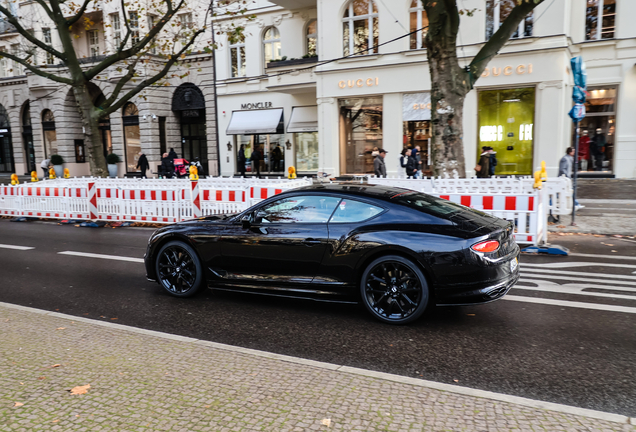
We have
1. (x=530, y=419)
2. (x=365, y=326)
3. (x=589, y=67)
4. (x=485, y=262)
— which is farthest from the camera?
(x=589, y=67)

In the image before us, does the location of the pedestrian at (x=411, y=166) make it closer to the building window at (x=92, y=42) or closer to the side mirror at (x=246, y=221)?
the side mirror at (x=246, y=221)

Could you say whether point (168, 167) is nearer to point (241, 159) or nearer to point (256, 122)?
point (241, 159)

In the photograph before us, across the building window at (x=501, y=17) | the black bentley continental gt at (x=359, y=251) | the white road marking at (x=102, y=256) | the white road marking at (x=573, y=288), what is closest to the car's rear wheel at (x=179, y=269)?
the black bentley continental gt at (x=359, y=251)

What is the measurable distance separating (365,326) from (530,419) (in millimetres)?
2272

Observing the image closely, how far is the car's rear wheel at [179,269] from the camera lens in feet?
20.6

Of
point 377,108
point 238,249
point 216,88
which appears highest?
point 216,88

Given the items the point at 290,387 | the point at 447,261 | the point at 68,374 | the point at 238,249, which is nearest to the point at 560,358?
the point at 447,261

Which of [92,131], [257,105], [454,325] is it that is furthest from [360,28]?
[454,325]

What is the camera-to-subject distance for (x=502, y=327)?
5.07 metres

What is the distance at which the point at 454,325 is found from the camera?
5.17m

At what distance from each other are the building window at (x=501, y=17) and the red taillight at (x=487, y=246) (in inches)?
686

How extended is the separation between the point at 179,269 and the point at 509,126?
59.8 ft

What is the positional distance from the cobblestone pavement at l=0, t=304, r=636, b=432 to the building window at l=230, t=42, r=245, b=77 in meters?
25.8

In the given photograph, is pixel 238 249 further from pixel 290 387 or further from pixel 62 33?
pixel 62 33
